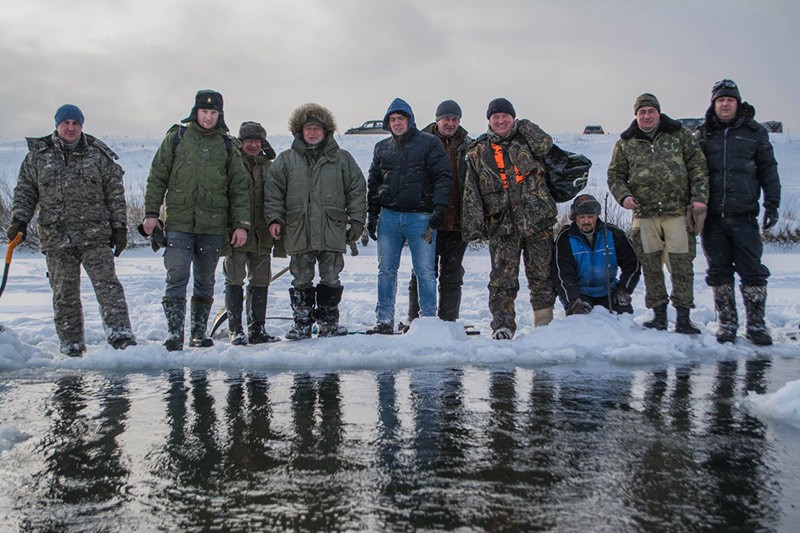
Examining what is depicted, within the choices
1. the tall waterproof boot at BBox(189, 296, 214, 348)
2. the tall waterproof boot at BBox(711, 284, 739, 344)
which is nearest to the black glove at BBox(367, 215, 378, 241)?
the tall waterproof boot at BBox(189, 296, 214, 348)

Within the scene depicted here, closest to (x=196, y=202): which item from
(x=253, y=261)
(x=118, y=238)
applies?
(x=118, y=238)

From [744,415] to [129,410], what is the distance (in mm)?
3278

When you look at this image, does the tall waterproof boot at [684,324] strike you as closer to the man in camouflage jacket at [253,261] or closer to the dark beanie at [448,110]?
the dark beanie at [448,110]

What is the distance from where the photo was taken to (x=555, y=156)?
6312 millimetres

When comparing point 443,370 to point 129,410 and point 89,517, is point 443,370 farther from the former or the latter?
point 89,517

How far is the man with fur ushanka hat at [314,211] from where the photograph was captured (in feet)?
20.1

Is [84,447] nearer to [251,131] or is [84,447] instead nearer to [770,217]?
[251,131]

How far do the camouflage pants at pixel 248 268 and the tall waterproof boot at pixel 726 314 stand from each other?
4.03 m

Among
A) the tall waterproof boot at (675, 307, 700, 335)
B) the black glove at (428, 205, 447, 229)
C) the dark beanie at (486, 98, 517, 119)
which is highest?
the dark beanie at (486, 98, 517, 119)

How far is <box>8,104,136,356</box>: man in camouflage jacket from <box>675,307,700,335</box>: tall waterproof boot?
4.71m

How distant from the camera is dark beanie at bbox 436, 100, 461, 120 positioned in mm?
6652

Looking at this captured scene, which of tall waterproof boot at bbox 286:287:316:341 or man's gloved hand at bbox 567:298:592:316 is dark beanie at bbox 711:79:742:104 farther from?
tall waterproof boot at bbox 286:287:316:341

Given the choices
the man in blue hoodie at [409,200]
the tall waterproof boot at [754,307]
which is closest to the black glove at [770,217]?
the tall waterproof boot at [754,307]

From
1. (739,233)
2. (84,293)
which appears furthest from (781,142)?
(84,293)
